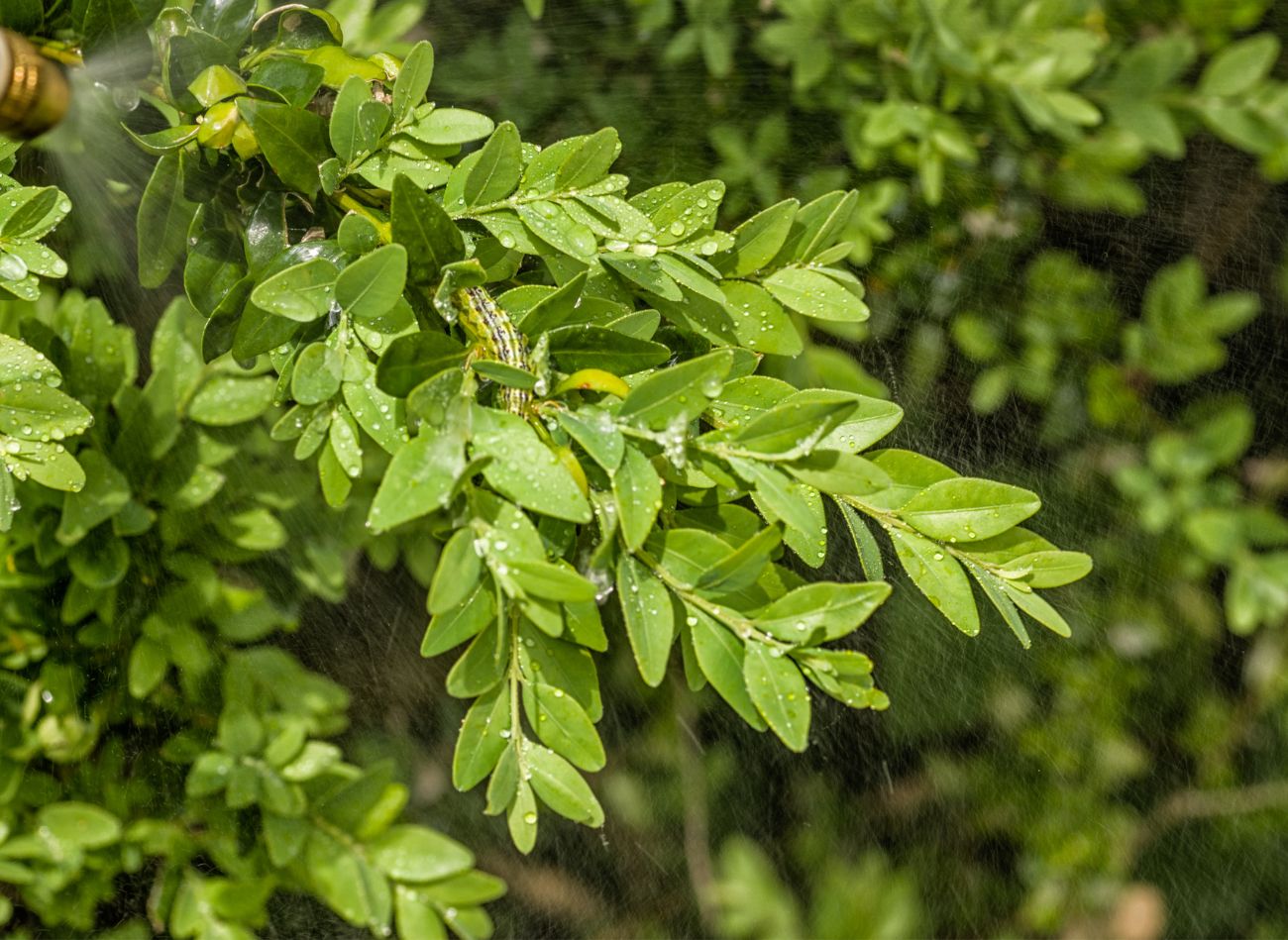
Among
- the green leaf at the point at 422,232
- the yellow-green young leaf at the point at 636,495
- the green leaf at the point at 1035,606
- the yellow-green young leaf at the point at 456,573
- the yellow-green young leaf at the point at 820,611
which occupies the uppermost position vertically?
the green leaf at the point at 422,232

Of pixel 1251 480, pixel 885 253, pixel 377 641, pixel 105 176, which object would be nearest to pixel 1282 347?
pixel 1251 480

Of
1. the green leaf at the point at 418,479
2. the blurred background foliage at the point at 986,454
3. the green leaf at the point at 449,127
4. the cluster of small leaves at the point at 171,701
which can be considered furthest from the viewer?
the blurred background foliage at the point at 986,454

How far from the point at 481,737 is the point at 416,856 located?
11.4 inches

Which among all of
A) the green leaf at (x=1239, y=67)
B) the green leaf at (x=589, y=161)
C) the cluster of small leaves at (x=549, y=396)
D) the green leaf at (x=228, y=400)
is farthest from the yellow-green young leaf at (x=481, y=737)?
the green leaf at (x=1239, y=67)

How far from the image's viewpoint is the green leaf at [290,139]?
0.38 m

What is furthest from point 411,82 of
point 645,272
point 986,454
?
point 986,454

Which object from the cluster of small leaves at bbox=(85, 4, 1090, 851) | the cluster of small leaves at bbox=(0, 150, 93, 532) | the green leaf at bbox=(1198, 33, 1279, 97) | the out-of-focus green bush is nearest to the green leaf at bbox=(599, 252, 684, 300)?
the cluster of small leaves at bbox=(85, 4, 1090, 851)

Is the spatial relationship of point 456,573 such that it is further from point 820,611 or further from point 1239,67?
point 1239,67

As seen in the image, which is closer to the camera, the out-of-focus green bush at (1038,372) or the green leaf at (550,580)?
the green leaf at (550,580)

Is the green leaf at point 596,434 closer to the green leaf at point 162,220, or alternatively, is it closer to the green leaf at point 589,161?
the green leaf at point 589,161

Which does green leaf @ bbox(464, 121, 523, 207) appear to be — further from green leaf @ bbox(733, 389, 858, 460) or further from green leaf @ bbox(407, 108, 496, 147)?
green leaf @ bbox(733, 389, 858, 460)

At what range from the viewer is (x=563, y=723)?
376 millimetres

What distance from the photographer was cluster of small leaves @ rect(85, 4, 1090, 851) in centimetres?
32

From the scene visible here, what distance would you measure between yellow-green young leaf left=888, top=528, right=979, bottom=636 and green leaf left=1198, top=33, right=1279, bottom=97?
850mm
